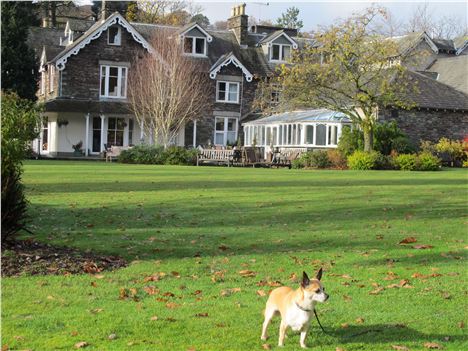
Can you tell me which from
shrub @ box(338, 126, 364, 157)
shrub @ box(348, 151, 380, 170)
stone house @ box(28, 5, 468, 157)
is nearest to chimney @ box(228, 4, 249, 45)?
stone house @ box(28, 5, 468, 157)

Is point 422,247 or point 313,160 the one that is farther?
point 313,160

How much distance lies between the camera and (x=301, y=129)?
1718 inches

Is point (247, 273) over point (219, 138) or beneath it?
beneath

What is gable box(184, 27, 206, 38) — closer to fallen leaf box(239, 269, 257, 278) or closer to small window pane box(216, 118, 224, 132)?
small window pane box(216, 118, 224, 132)

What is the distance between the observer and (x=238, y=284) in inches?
340

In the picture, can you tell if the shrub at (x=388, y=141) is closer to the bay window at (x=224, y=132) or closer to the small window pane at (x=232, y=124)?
the bay window at (x=224, y=132)

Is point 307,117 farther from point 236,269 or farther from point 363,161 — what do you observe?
point 236,269

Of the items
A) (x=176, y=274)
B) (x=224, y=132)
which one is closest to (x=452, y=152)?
(x=224, y=132)

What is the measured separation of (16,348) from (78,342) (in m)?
0.55

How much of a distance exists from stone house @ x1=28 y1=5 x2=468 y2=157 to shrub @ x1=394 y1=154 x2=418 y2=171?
8289 mm

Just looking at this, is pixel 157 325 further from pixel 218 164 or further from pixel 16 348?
pixel 218 164

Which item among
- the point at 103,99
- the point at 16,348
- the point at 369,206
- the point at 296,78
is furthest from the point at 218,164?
the point at 16,348

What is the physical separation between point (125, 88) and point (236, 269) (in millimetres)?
41091

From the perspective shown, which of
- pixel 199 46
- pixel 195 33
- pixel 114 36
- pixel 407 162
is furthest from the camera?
pixel 199 46
